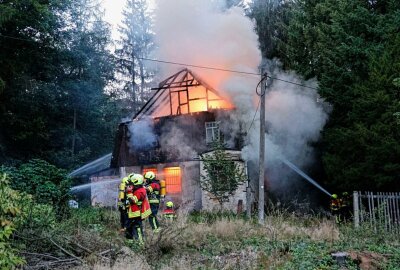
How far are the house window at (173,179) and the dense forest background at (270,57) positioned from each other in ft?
23.8

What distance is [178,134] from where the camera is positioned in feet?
86.1

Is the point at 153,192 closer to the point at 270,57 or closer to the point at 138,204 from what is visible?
the point at 138,204

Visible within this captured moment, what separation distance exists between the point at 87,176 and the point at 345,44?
1963 cm

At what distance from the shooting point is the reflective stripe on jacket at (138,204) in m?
10.7

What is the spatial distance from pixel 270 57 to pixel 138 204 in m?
21.6

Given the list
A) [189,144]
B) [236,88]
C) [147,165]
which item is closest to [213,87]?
[236,88]

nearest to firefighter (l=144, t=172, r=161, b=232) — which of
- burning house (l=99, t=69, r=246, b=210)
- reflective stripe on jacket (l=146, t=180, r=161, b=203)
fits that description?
reflective stripe on jacket (l=146, t=180, r=161, b=203)

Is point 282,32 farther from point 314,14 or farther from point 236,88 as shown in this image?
point 236,88

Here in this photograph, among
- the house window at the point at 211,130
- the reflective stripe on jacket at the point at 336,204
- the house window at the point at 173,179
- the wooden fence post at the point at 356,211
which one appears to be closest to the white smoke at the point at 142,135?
the house window at the point at 173,179

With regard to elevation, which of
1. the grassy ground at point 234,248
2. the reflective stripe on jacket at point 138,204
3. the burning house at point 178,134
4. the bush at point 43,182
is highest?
the burning house at point 178,134

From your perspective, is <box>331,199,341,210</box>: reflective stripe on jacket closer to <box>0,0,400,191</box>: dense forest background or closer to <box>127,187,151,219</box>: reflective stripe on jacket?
<box>0,0,400,191</box>: dense forest background

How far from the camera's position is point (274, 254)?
29.9ft

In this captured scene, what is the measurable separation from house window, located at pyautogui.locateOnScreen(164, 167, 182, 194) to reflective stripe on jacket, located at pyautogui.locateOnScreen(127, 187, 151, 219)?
14.5 meters

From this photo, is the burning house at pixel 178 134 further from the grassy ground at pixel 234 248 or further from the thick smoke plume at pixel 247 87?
the grassy ground at pixel 234 248
